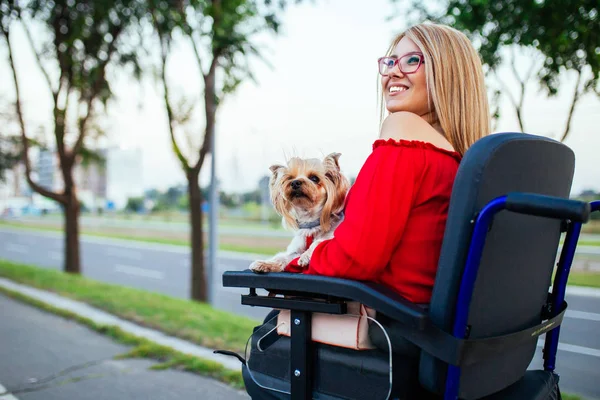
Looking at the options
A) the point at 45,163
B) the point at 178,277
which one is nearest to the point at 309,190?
the point at 45,163

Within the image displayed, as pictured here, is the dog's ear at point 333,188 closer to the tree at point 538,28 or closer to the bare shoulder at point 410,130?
the bare shoulder at point 410,130

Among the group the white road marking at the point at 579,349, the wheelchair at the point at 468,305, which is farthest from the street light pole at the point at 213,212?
the wheelchair at the point at 468,305

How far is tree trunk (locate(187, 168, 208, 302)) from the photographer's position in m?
8.24

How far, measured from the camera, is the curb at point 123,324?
4527 mm

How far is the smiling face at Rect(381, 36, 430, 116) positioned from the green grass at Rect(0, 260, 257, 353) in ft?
10.8

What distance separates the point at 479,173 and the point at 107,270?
1673 centimetres

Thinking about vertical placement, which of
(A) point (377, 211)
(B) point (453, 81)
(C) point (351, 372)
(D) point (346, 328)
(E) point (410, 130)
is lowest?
A: (C) point (351, 372)

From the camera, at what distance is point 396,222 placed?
158 centimetres

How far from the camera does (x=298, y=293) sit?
5.81 ft

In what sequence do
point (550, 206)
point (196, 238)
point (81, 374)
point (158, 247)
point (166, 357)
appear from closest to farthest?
point (550, 206) → point (81, 374) → point (166, 357) → point (196, 238) → point (158, 247)

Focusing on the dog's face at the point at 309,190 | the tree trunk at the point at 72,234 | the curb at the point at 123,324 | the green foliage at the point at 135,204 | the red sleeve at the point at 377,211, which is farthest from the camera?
the green foliage at the point at 135,204

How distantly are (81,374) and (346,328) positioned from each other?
318cm

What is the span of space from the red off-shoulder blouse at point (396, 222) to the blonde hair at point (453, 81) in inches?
6.8

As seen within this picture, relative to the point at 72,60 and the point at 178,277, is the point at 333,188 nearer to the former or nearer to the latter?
the point at 72,60
